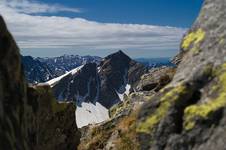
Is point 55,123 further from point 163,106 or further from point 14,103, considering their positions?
point 163,106

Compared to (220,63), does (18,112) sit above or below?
below

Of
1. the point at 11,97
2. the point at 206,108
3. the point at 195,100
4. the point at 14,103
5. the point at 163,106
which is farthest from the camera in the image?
the point at 14,103

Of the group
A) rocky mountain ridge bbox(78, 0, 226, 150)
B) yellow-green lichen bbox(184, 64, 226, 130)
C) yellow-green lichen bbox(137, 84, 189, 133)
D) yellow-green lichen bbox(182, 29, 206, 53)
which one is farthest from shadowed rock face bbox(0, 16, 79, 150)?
yellow-green lichen bbox(182, 29, 206, 53)

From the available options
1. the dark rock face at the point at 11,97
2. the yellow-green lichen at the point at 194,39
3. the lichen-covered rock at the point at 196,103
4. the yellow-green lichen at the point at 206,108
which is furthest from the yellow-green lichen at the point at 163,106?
the dark rock face at the point at 11,97

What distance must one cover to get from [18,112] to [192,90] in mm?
7728

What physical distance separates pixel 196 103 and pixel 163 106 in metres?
1.16

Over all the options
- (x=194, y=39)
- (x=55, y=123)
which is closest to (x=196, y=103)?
(x=194, y=39)

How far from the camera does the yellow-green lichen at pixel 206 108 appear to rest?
13.4 metres

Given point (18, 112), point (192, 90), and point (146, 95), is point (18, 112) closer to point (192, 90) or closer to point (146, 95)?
point (192, 90)

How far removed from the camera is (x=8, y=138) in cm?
1588

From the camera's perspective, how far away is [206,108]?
1353cm

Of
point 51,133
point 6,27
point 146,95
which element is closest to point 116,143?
point 51,133

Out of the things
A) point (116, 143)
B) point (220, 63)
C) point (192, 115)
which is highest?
point (220, 63)

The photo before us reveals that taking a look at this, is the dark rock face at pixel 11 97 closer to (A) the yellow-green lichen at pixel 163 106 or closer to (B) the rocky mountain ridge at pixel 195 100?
(B) the rocky mountain ridge at pixel 195 100
